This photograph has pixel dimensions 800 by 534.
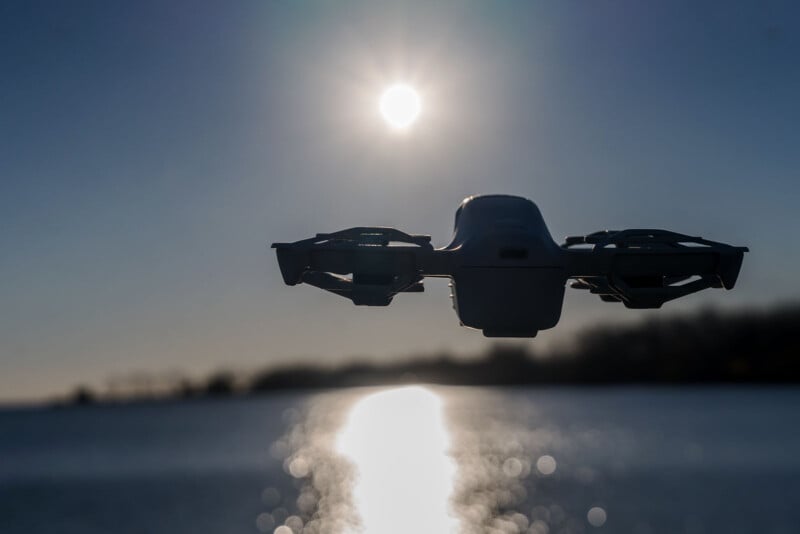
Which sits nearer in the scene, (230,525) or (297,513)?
(230,525)

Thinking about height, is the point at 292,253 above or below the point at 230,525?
above

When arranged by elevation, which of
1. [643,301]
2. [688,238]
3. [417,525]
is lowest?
[417,525]

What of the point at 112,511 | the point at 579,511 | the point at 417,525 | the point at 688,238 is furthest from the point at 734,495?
the point at 688,238

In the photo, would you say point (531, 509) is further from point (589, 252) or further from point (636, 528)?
point (589, 252)

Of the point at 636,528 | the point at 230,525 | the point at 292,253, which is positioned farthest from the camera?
the point at 230,525

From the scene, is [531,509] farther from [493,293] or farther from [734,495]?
[493,293]

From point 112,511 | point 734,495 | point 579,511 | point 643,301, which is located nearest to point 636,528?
point 579,511

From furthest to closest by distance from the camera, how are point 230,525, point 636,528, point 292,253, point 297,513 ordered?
point 297,513, point 230,525, point 636,528, point 292,253
